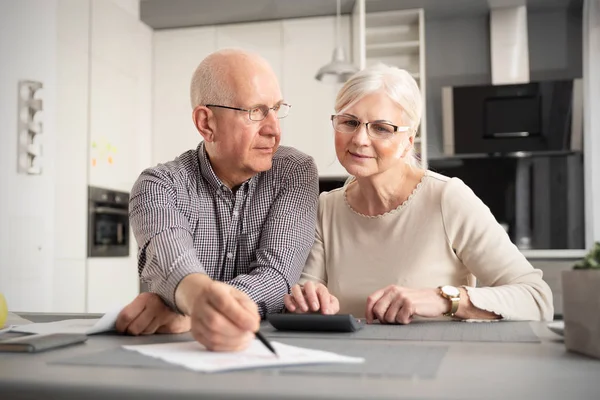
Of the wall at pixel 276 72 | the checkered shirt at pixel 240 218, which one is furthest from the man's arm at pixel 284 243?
the wall at pixel 276 72

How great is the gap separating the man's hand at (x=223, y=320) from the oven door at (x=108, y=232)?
3.17 m

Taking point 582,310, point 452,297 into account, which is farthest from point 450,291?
point 582,310

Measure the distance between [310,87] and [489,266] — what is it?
3.25m

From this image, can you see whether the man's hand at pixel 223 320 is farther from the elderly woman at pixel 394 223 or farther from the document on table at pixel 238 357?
the elderly woman at pixel 394 223

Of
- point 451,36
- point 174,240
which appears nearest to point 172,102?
point 451,36

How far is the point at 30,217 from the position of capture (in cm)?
351

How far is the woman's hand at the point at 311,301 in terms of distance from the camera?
133 centimetres

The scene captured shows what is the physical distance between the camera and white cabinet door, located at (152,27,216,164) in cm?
491

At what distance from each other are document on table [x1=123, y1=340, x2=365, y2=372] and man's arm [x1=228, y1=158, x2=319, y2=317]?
513mm

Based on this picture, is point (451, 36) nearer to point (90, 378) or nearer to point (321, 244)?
point (321, 244)

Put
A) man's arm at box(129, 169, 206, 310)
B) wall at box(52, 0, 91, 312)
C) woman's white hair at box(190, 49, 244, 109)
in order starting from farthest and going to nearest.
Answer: wall at box(52, 0, 91, 312)
woman's white hair at box(190, 49, 244, 109)
man's arm at box(129, 169, 206, 310)

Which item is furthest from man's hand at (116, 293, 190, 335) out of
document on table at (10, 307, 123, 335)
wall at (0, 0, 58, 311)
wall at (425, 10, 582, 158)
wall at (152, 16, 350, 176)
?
wall at (425, 10, 582, 158)

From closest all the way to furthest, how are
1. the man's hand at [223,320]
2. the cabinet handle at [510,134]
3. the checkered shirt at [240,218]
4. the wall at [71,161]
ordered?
the man's hand at [223,320], the checkered shirt at [240,218], the wall at [71,161], the cabinet handle at [510,134]

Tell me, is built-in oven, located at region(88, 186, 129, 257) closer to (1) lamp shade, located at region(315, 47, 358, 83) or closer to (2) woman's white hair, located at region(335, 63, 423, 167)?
(1) lamp shade, located at region(315, 47, 358, 83)
